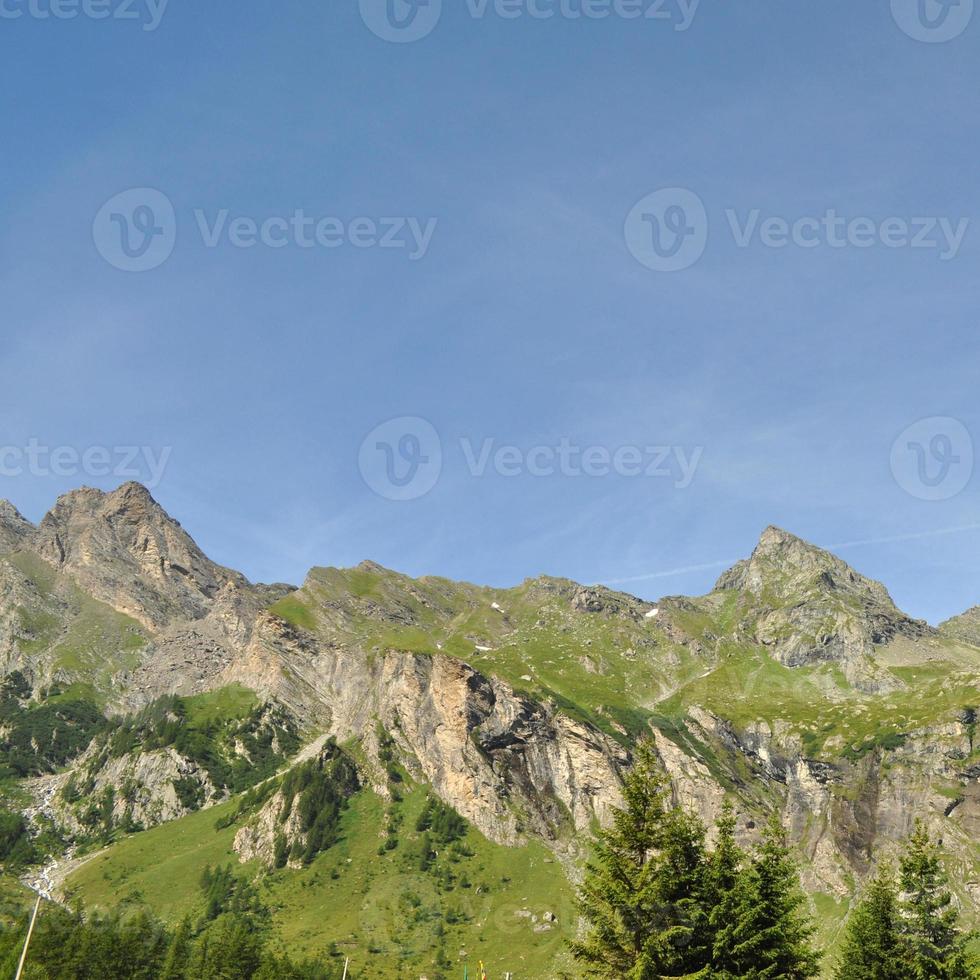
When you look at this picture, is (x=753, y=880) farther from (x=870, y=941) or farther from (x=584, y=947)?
(x=870, y=941)

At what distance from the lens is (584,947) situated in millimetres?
39812

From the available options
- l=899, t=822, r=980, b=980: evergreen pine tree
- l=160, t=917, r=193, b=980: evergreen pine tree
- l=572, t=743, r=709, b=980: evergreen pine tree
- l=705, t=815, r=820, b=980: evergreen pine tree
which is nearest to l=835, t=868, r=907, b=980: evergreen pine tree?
l=899, t=822, r=980, b=980: evergreen pine tree

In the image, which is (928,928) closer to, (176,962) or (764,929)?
(764,929)

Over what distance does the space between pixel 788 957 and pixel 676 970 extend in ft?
20.7

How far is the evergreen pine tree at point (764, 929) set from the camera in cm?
3947

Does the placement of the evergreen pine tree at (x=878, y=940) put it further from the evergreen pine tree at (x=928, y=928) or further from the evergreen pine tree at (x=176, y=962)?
the evergreen pine tree at (x=176, y=962)

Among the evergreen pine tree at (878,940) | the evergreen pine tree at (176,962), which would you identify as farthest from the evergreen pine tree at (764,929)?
the evergreen pine tree at (176,962)

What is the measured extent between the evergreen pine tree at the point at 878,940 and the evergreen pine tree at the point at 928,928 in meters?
1.58

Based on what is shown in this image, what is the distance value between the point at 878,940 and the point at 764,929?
61.2 feet

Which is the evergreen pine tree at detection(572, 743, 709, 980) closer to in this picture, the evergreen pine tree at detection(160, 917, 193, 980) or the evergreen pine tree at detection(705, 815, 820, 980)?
the evergreen pine tree at detection(705, 815, 820, 980)

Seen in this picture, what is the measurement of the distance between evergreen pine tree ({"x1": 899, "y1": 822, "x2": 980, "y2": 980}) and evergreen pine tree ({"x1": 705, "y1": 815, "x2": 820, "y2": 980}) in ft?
27.4

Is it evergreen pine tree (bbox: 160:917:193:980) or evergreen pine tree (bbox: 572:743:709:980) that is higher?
evergreen pine tree (bbox: 572:743:709:980)

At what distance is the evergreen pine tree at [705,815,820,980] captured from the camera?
39.5 m

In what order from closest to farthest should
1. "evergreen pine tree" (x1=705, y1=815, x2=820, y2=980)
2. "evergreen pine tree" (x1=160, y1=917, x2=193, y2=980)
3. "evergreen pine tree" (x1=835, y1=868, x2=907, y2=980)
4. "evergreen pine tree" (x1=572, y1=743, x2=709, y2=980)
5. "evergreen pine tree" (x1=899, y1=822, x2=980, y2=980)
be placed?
"evergreen pine tree" (x1=572, y1=743, x2=709, y2=980), "evergreen pine tree" (x1=705, y1=815, x2=820, y2=980), "evergreen pine tree" (x1=899, y1=822, x2=980, y2=980), "evergreen pine tree" (x1=835, y1=868, x2=907, y2=980), "evergreen pine tree" (x1=160, y1=917, x2=193, y2=980)
